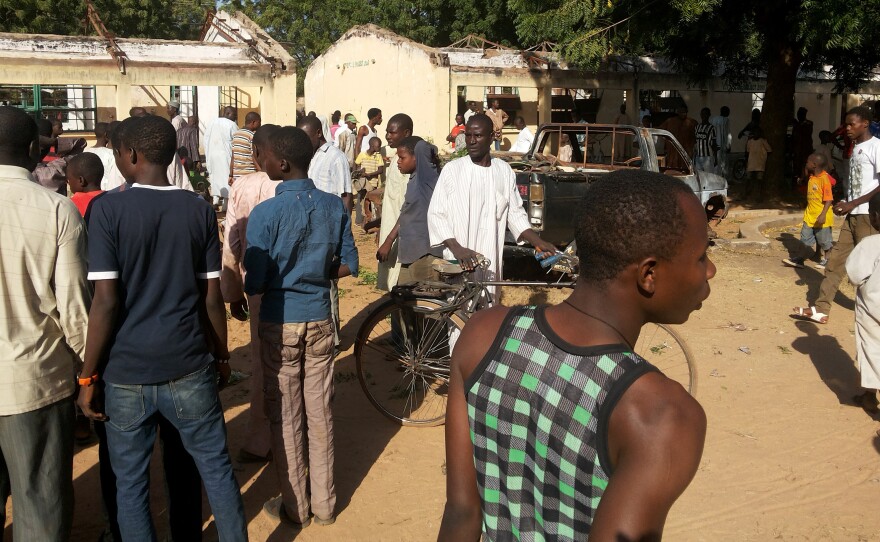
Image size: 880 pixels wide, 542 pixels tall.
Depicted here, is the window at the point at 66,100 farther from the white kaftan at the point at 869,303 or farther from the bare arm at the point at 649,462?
the bare arm at the point at 649,462

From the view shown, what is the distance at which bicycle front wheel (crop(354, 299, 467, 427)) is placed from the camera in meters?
5.40

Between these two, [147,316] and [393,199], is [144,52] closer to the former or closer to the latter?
[393,199]

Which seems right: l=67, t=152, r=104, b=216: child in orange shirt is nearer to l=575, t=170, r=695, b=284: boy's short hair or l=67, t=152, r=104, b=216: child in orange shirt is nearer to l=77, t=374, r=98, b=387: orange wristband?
l=77, t=374, r=98, b=387: orange wristband

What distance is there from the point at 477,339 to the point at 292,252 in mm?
2262

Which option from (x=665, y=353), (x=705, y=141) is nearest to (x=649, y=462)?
(x=665, y=353)

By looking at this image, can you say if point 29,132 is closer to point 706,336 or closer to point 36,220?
point 36,220

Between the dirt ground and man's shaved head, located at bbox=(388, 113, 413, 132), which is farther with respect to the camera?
man's shaved head, located at bbox=(388, 113, 413, 132)

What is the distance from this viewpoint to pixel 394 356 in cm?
597

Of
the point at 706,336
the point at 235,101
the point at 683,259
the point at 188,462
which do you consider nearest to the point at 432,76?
the point at 235,101

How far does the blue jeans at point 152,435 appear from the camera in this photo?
317 centimetres

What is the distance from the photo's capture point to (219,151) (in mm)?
12383

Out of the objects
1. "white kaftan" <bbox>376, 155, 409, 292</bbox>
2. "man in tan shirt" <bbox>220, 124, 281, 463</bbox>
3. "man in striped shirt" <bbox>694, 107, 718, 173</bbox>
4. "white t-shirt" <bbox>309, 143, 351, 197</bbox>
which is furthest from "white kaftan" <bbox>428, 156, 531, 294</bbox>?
"man in striped shirt" <bbox>694, 107, 718, 173</bbox>

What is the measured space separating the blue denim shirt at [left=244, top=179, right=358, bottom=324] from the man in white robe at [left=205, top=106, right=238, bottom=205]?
837 centimetres

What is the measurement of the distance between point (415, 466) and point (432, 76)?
649 inches
